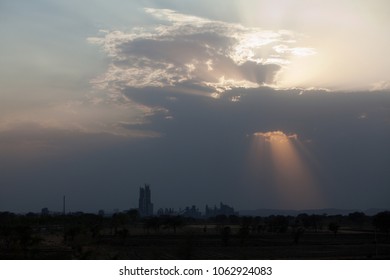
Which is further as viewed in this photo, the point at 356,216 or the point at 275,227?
the point at 356,216

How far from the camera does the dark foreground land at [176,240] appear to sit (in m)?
35.5

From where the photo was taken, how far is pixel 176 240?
5900 centimetres

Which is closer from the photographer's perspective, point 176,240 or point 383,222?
point 176,240

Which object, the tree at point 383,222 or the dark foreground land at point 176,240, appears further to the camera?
the tree at point 383,222

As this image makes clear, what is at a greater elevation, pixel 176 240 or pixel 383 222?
pixel 383 222

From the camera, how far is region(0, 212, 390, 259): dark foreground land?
35.5 meters

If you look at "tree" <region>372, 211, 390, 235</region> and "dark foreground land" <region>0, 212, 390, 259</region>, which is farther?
"tree" <region>372, 211, 390, 235</region>

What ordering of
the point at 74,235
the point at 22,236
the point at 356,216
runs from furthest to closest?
the point at 356,216
the point at 74,235
the point at 22,236
